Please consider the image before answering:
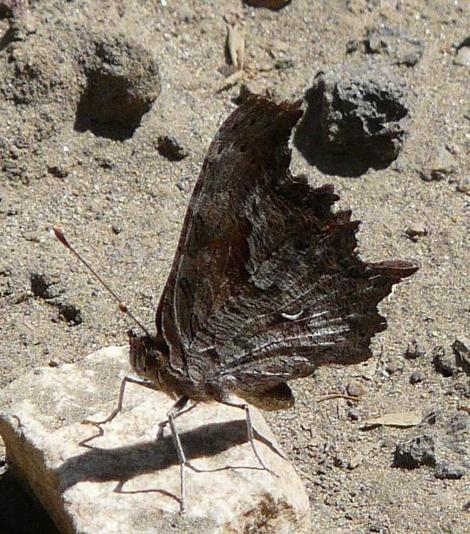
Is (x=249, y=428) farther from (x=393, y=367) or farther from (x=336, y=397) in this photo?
(x=393, y=367)

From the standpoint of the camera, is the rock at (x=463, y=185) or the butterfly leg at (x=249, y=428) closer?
the butterfly leg at (x=249, y=428)

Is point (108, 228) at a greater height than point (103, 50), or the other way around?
point (103, 50)

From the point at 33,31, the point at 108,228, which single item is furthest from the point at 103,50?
the point at 108,228

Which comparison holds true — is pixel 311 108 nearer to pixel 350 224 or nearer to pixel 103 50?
pixel 103 50

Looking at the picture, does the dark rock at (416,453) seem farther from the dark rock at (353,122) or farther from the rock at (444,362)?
the dark rock at (353,122)

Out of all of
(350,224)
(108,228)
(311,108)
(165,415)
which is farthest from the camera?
(311,108)

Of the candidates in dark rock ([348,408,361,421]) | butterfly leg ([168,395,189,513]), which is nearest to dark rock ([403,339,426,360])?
dark rock ([348,408,361,421])

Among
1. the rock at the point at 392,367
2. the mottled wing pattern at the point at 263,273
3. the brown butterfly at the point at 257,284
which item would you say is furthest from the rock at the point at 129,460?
the rock at the point at 392,367
